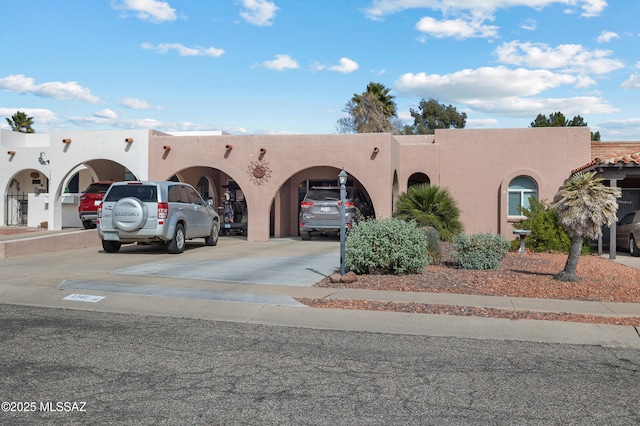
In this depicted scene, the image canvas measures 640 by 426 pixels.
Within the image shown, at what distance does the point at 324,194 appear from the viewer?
2133 cm

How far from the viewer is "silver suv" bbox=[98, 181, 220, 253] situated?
15664mm

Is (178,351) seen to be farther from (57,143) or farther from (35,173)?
(35,173)

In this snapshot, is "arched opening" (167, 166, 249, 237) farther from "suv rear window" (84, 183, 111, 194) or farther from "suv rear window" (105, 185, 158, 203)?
"suv rear window" (105, 185, 158, 203)

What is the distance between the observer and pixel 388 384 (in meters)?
5.82

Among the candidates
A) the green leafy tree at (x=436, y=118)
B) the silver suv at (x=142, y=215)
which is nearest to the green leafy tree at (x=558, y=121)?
the green leafy tree at (x=436, y=118)

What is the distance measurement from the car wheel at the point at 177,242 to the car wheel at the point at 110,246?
150 centimetres

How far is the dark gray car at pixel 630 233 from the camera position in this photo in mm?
19094

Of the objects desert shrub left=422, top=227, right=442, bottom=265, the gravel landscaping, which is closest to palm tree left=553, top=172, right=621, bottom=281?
the gravel landscaping

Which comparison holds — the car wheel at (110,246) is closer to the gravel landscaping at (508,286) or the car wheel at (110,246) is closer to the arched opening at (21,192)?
the gravel landscaping at (508,286)

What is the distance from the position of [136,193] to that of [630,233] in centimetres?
1476

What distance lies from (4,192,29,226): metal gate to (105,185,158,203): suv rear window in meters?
15.7

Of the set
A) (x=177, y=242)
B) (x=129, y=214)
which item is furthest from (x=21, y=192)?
(x=129, y=214)

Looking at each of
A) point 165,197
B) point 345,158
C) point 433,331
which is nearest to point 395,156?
point 345,158

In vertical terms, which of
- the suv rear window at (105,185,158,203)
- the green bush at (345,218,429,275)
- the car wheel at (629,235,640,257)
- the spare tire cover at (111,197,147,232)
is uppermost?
the suv rear window at (105,185,158,203)
